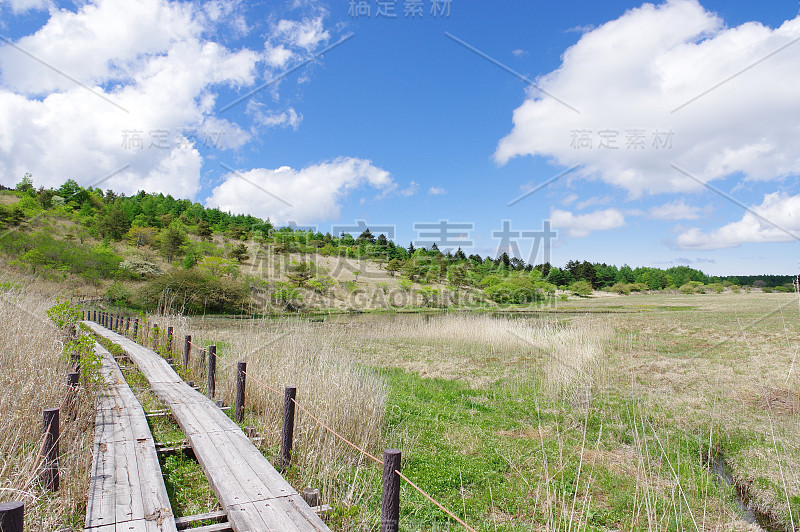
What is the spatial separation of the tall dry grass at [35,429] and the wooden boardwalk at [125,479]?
0.13 meters

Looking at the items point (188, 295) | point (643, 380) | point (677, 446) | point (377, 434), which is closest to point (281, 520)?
A: point (377, 434)

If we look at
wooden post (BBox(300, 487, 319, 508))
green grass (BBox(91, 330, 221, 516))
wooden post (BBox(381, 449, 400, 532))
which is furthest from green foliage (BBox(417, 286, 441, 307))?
wooden post (BBox(381, 449, 400, 532))

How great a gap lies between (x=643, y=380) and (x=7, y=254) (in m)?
38.2

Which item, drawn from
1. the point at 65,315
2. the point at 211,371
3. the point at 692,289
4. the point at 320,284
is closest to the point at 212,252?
the point at 320,284

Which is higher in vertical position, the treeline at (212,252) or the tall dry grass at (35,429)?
the treeline at (212,252)

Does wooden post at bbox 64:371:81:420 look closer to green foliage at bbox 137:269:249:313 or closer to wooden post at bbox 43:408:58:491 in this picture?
wooden post at bbox 43:408:58:491

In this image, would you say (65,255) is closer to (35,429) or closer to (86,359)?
(86,359)

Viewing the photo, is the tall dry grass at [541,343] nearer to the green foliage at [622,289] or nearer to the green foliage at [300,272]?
the green foliage at [300,272]

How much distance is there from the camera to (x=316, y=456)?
454 cm

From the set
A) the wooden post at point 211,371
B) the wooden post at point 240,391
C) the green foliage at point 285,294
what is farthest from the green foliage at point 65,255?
the wooden post at point 240,391

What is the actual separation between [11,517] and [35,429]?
3.02 m

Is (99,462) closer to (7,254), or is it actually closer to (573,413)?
(573,413)

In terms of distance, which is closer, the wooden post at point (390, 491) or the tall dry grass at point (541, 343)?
the wooden post at point (390, 491)

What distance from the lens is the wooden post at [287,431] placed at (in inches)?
171
